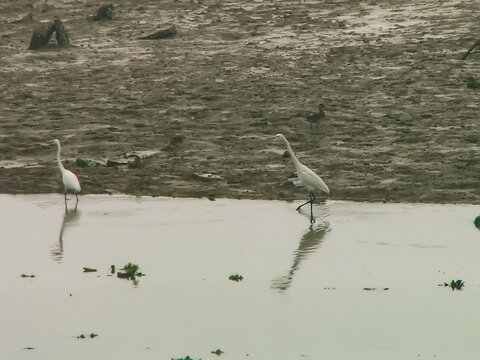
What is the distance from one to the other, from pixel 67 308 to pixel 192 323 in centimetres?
136

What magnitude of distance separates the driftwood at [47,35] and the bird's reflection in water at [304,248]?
1335 cm

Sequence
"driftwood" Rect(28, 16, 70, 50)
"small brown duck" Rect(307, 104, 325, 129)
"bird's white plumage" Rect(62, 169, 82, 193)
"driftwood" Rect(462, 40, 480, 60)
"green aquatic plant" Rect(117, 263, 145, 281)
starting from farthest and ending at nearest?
"driftwood" Rect(28, 16, 70, 50) → "driftwood" Rect(462, 40, 480, 60) → "small brown duck" Rect(307, 104, 325, 129) → "bird's white plumage" Rect(62, 169, 82, 193) → "green aquatic plant" Rect(117, 263, 145, 281)

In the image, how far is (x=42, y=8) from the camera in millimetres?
30453

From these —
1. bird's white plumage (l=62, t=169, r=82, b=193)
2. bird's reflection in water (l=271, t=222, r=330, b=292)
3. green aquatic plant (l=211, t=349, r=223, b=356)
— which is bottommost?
bird's white plumage (l=62, t=169, r=82, b=193)

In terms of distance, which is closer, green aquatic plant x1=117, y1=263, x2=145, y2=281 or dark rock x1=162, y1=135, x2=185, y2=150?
green aquatic plant x1=117, y1=263, x2=145, y2=281

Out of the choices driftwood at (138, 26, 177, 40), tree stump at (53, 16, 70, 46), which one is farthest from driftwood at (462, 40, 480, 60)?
tree stump at (53, 16, 70, 46)

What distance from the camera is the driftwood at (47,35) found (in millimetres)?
26562

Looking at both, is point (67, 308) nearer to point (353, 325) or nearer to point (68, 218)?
point (353, 325)

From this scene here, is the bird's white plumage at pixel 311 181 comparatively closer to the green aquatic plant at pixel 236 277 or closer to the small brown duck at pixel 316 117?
the small brown duck at pixel 316 117

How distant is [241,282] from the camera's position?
11859 mm

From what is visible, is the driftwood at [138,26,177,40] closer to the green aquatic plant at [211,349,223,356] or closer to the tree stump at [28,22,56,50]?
the tree stump at [28,22,56,50]

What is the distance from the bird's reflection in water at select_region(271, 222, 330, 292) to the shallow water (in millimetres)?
32

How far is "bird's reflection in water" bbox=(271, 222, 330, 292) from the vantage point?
1182 cm

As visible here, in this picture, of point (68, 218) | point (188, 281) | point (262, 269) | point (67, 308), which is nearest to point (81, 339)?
point (67, 308)
